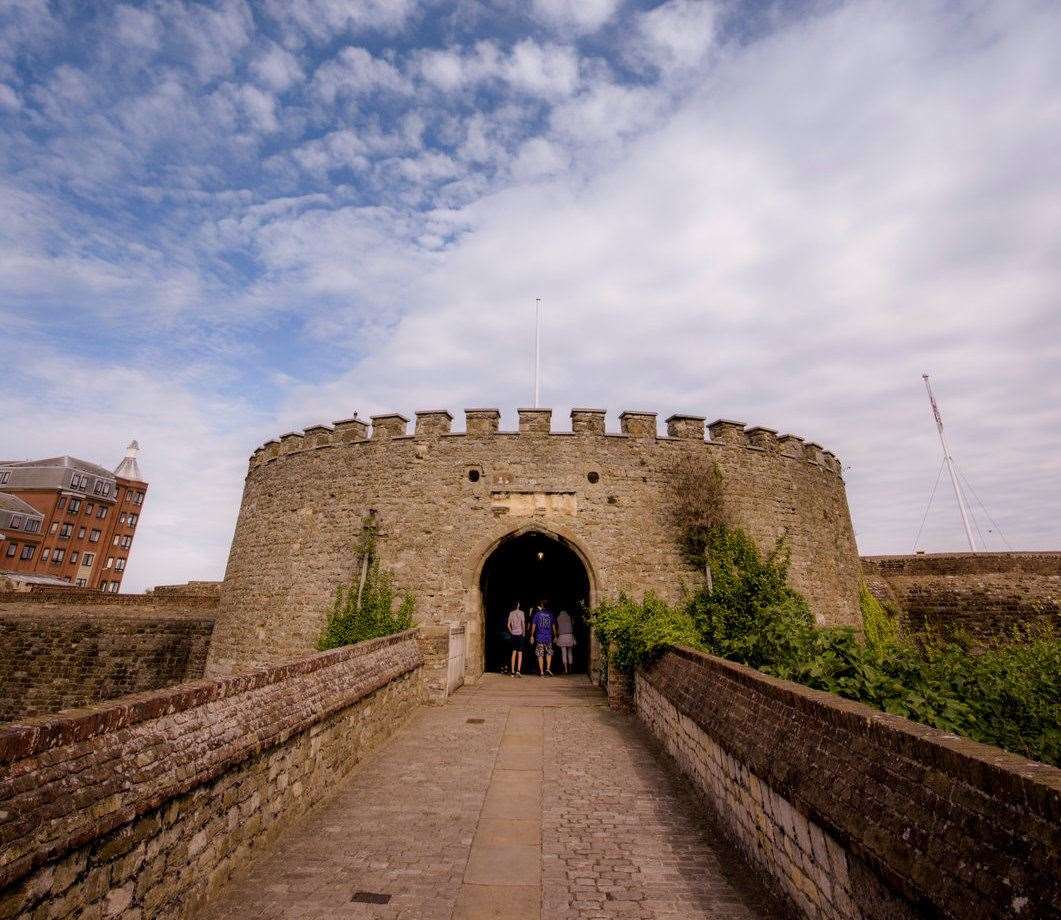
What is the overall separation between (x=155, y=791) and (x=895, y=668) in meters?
6.46

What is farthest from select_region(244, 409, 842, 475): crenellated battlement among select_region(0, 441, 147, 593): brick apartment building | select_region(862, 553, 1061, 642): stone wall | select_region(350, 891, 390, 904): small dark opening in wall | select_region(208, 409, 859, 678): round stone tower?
select_region(0, 441, 147, 593): brick apartment building

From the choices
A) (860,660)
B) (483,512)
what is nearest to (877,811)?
(860,660)

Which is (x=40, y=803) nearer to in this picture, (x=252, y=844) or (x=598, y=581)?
(x=252, y=844)

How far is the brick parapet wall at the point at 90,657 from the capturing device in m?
16.8

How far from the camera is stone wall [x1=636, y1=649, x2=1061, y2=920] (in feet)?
6.33

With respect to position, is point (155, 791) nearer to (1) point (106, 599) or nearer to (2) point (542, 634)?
(2) point (542, 634)

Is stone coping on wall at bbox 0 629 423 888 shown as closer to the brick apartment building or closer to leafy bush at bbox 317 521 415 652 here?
leafy bush at bbox 317 521 415 652

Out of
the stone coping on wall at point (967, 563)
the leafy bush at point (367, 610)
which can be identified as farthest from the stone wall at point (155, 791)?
the stone coping on wall at point (967, 563)

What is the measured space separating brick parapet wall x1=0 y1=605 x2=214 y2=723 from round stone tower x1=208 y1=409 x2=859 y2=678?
9.80ft

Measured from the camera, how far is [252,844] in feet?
13.8

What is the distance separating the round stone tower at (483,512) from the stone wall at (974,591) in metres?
3.80

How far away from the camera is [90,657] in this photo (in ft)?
56.8

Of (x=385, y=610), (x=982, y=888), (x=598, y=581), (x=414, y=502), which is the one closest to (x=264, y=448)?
(x=414, y=502)

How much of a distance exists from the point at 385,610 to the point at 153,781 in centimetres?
994
